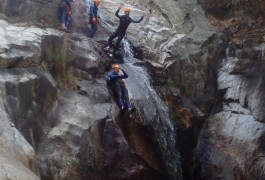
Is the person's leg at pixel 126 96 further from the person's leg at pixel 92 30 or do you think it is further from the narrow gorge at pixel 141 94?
the person's leg at pixel 92 30

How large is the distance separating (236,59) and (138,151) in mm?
6251

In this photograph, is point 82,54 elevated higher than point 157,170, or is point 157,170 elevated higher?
point 82,54

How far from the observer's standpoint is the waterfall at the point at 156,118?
1140cm

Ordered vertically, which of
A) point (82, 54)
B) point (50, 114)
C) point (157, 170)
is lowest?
point (157, 170)

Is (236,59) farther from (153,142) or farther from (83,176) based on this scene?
(83,176)

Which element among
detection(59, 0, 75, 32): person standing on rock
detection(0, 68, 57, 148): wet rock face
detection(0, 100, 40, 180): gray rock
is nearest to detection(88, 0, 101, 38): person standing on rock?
detection(59, 0, 75, 32): person standing on rock

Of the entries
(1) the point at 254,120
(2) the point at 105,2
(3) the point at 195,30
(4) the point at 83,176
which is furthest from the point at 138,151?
(2) the point at 105,2

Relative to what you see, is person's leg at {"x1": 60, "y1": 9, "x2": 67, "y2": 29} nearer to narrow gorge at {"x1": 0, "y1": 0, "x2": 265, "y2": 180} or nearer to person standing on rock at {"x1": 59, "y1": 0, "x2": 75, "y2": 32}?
person standing on rock at {"x1": 59, "y1": 0, "x2": 75, "y2": 32}

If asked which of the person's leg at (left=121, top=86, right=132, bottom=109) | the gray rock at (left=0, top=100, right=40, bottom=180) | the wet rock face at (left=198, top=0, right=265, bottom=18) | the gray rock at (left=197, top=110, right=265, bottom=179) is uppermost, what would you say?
the wet rock face at (left=198, top=0, right=265, bottom=18)

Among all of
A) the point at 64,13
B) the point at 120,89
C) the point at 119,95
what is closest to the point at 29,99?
the point at 119,95

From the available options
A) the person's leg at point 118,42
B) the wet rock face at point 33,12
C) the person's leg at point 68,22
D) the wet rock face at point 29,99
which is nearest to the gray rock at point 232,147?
the person's leg at point 118,42

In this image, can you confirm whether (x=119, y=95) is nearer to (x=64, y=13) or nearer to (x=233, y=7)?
(x=64, y=13)

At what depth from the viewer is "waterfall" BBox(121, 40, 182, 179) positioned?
37.4 feet

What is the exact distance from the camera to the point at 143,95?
1241 cm
